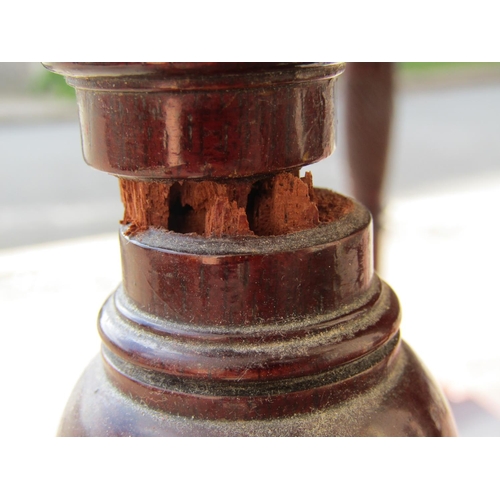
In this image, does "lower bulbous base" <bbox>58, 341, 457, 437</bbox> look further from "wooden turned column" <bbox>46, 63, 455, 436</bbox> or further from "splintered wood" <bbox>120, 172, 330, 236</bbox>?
"splintered wood" <bbox>120, 172, 330, 236</bbox>

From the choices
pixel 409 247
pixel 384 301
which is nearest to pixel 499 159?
pixel 409 247

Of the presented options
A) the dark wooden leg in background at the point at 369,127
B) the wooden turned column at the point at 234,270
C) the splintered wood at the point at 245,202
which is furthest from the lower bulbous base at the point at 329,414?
the dark wooden leg in background at the point at 369,127

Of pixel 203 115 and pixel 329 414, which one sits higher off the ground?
pixel 203 115

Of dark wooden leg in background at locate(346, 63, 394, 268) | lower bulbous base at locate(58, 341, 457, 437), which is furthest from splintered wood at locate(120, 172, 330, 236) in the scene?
dark wooden leg in background at locate(346, 63, 394, 268)

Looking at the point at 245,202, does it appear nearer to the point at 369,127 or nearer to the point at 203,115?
the point at 203,115

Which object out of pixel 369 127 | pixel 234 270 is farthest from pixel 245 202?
pixel 369 127

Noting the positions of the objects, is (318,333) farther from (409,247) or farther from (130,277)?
(409,247)

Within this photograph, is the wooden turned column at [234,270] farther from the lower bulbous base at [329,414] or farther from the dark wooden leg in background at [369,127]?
the dark wooden leg in background at [369,127]
